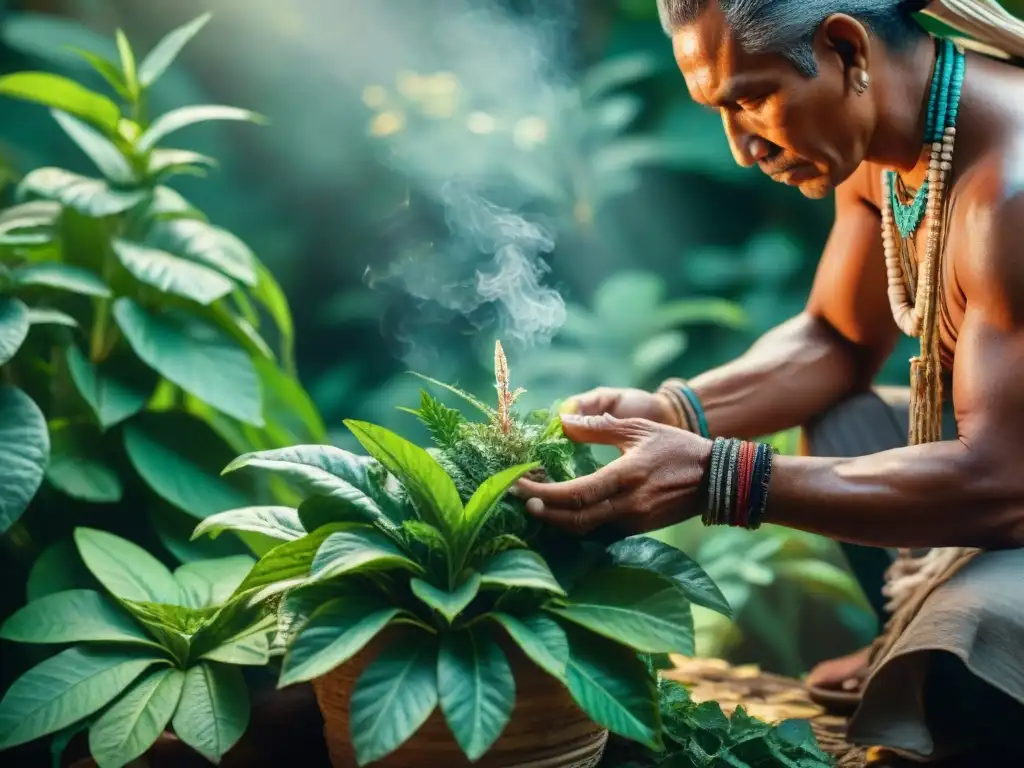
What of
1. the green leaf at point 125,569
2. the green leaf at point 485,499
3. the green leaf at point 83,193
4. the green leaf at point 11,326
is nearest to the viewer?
the green leaf at point 485,499

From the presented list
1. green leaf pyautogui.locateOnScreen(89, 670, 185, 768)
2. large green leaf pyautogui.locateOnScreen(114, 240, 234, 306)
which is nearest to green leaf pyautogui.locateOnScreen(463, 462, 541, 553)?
green leaf pyautogui.locateOnScreen(89, 670, 185, 768)

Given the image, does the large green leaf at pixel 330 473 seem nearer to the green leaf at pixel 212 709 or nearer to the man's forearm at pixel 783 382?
the green leaf at pixel 212 709

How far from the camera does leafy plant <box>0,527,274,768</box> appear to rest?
1.55m

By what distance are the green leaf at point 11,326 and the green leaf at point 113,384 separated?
0.56 ft

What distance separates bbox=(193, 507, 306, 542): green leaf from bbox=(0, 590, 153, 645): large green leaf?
0.85 ft

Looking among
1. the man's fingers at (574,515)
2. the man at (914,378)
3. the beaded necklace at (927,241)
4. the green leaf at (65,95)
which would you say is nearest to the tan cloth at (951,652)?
the man at (914,378)

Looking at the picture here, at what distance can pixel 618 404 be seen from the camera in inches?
76.4

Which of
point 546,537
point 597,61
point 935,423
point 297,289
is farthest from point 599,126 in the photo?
point 546,537

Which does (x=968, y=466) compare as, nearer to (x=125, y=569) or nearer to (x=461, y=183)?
(x=125, y=569)

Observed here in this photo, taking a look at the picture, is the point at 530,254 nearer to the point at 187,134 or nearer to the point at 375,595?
the point at 187,134

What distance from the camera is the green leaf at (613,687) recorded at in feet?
4.33

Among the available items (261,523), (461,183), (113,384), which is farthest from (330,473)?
(461,183)

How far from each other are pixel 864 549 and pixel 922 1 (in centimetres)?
107

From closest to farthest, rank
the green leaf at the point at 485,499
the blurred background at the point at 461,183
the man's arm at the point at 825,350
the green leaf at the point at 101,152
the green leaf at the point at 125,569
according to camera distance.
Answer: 1. the green leaf at the point at 485,499
2. the green leaf at the point at 125,569
3. the man's arm at the point at 825,350
4. the green leaf at the point at 101,152
5. the blurred background at the point at 461,183
